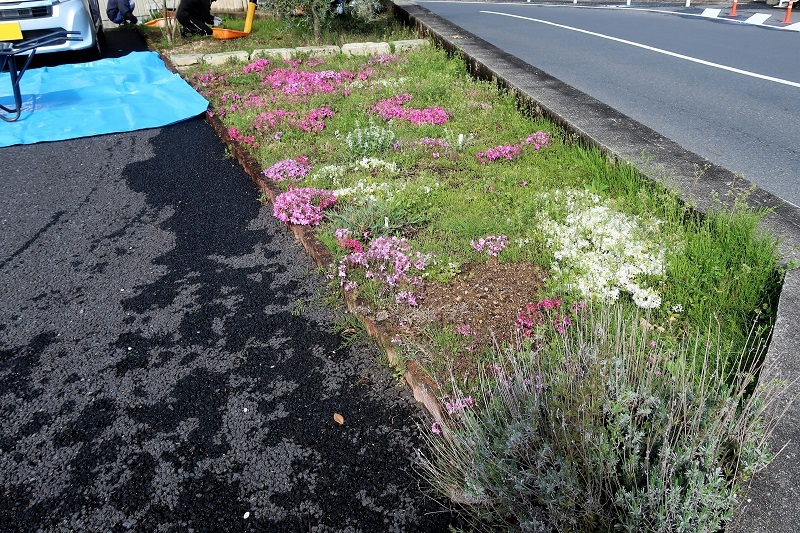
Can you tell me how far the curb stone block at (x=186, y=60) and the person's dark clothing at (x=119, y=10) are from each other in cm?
666

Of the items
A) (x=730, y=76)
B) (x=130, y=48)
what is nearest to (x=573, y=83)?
(x=730, y=76)

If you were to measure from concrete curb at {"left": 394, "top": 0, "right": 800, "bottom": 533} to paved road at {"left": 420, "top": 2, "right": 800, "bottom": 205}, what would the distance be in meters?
0.88

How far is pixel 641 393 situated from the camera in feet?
7.94

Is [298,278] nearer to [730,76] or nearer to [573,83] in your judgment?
[573,83]

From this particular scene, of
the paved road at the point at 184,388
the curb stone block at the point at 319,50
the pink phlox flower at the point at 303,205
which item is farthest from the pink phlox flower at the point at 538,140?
the curb stone block at the point at 319,50

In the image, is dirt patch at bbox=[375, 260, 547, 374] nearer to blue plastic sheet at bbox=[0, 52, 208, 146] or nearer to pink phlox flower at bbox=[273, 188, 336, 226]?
pink phlox flower at bbox=[273, 188, 336, 226]

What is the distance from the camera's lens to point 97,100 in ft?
27.8

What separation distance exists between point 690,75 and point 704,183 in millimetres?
5920

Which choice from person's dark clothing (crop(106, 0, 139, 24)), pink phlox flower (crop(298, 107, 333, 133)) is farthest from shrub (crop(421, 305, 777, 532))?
person's dark clothing (crop(106, 0, 139, 24))

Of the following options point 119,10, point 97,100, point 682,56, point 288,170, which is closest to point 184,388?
point 288,170

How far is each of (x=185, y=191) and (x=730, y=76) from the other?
8.12 meters

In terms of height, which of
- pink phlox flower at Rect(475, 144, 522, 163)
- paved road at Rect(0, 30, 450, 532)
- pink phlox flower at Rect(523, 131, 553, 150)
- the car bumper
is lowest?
paved road at Rect(0, 30, 450, 532)

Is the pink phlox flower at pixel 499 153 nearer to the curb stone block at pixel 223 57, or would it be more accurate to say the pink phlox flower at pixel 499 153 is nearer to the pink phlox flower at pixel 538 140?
the pink phlox flower at pixel 538 140

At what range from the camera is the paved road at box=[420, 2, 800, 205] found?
20.3ft
